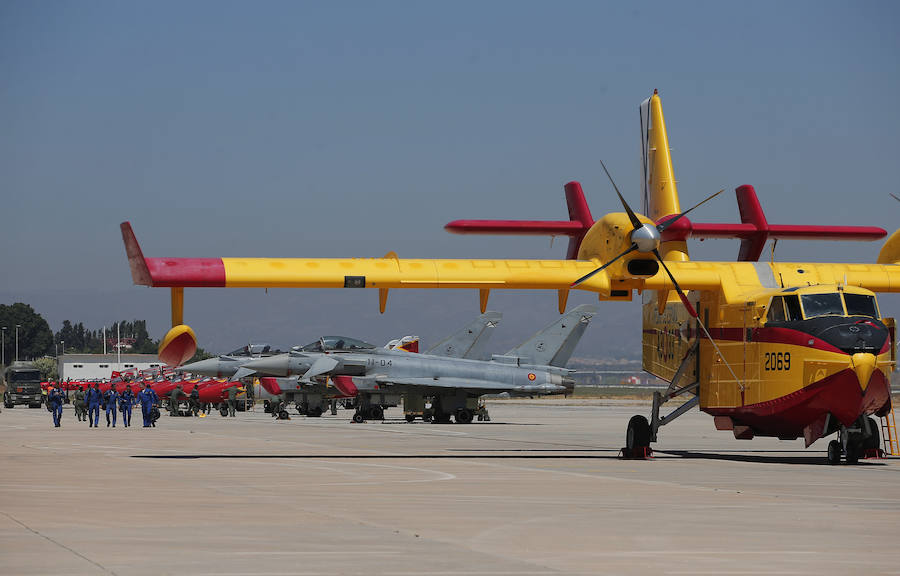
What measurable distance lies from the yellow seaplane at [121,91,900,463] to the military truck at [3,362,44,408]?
60.6 metres

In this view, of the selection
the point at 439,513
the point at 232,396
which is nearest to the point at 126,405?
the point at 232,396

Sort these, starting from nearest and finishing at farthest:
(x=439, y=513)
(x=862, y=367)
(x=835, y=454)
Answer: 1. (x=439, y=513)
2. (x=862, y=367)
3. (x=835, y=454)

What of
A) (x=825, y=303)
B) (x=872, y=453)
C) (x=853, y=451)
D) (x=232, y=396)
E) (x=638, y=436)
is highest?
(x=825, y=303)

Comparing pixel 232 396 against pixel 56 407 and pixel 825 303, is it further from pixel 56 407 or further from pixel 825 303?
pixel 825 303

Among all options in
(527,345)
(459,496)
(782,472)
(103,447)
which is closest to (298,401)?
(527,345)

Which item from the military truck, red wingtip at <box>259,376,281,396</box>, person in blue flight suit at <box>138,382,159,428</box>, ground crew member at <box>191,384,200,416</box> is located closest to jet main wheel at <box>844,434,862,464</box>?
person in blue flight suit at <box>138,382,159,428</box>

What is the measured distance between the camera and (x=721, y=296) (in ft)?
82.1

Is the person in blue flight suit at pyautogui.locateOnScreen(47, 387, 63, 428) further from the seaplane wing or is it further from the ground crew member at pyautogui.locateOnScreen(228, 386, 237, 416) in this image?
the seaplane wing

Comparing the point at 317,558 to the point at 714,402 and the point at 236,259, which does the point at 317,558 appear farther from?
the point at 714,402

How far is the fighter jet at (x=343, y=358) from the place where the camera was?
4869 centimetres

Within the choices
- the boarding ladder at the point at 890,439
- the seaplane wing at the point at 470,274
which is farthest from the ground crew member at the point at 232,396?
the seaplane wing at the point at 470,274

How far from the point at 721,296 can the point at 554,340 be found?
2573cm

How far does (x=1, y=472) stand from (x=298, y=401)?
38248mm

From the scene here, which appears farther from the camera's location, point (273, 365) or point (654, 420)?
point (273, 365)
